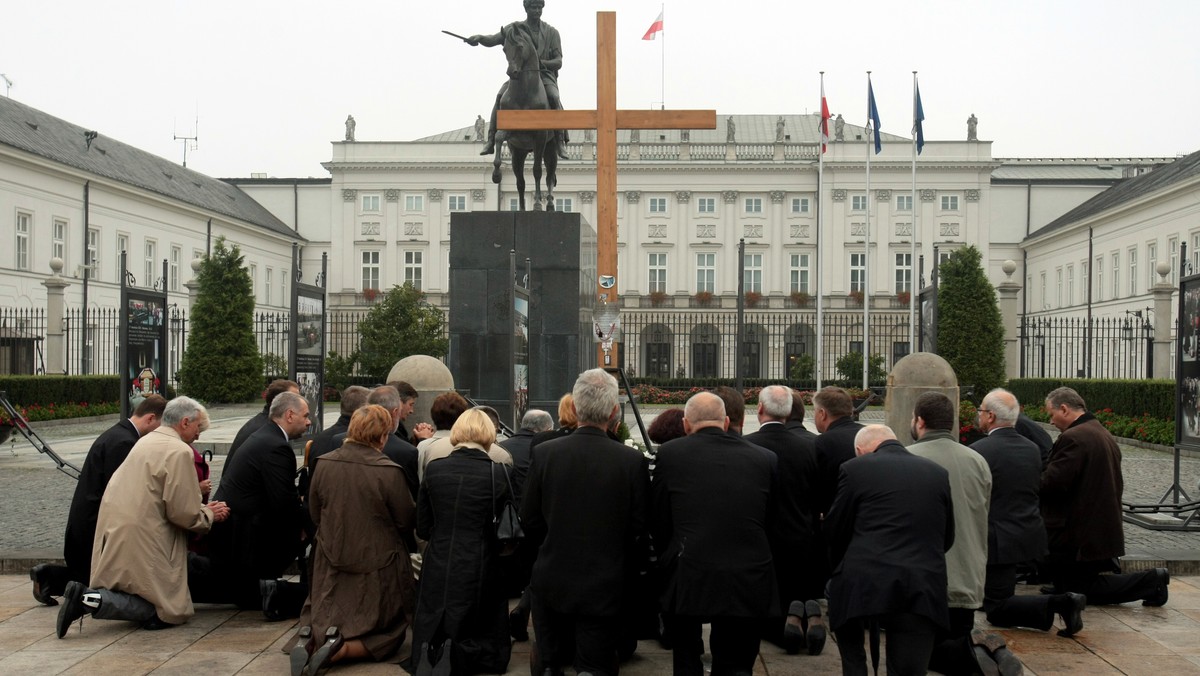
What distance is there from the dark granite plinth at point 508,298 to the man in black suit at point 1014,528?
6.82 meters

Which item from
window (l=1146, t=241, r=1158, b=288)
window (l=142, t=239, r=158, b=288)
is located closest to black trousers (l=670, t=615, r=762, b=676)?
window (l=1146, t=241, r=1158, b=288)

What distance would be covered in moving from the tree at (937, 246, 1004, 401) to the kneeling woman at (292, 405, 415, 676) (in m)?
23.6

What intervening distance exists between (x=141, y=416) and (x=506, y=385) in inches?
234

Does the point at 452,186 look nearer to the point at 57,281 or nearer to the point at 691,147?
the point at 691,147

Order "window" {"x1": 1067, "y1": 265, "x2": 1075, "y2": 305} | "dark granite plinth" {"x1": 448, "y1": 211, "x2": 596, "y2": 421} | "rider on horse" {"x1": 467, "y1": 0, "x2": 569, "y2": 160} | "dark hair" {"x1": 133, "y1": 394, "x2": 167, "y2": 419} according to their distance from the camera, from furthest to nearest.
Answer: "window" {"x1": 1067, "y1": 265, "x2": 1075, "y2": 305}, "rider on horse" {"x1": 467, "y1": 0, "x2": 569, "y2": 160}, "dark granite plinth" {"x1": 448, "y1": 211, "x2": 596, "y2": 421}, "dark hair" {"x1": 133, "y1": 394, "x2": 167, "y2": 419}

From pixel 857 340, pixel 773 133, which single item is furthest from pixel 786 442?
pixel 773 133

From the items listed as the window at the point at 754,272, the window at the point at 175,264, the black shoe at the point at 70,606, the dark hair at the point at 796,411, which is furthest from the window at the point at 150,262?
the dark hair at the point at 796,411

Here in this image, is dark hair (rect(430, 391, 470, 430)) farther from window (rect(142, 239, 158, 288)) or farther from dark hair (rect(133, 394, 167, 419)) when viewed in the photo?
window (rect(142, 239, 158, 288))

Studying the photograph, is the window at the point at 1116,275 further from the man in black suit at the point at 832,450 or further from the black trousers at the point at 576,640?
the black trousers at the point at 576,640

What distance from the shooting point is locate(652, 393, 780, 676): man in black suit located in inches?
213

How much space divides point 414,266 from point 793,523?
6279cm

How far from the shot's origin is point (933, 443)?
20.3ft

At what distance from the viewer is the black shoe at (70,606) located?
679 centimetres

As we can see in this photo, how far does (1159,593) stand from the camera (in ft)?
25.6
